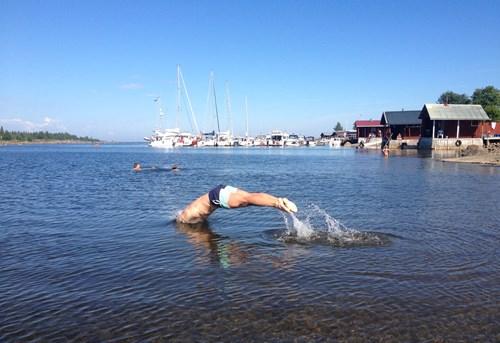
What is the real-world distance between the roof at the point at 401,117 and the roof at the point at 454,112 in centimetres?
1570

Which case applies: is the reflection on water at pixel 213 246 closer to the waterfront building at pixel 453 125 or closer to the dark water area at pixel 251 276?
the dark water area at pixel 251 276

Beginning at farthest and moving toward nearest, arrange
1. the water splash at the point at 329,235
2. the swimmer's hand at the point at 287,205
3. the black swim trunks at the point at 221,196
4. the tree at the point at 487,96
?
the tree at the point at 487,96
the black swim trunks at the point at 221,196
the water splash at the point at 329,235
the swimmer's hand at the point at 287,205

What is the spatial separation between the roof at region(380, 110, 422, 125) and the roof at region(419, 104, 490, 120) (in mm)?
15696

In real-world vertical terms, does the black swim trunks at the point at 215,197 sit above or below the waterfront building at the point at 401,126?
below

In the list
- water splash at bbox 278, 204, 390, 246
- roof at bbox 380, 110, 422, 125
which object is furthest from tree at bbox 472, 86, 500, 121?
water splash at bbox 278, 204, 390, 246

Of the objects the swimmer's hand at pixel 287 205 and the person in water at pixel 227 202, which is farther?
the person in water at pixel 227 202

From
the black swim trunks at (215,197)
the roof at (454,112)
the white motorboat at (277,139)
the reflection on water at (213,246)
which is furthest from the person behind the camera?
the white motorboat at (277,139)

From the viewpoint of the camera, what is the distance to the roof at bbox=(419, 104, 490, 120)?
248 feet

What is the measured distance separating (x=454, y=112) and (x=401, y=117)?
21.2 meters

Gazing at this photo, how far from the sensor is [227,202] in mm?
11555

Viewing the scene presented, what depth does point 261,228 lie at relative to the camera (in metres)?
12.4

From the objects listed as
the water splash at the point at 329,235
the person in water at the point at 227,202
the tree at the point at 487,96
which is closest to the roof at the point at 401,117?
the tree at the point at 487,96

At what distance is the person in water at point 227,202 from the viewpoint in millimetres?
9961

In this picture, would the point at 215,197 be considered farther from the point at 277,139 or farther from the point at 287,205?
the point at 277,139
